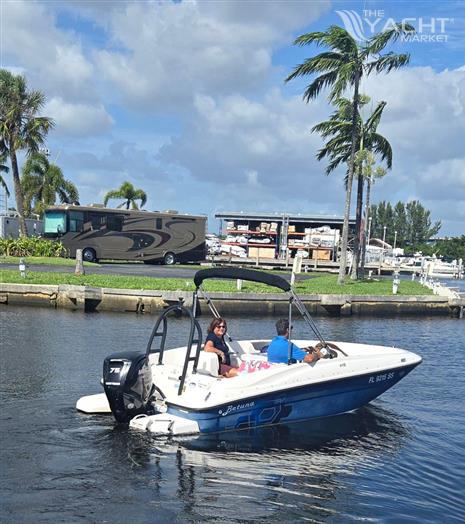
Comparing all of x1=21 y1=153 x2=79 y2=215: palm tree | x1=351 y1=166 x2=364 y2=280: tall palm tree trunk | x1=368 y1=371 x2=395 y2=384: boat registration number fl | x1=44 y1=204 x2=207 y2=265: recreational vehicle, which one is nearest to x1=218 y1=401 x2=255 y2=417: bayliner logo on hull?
x1=368 y1=371 x2=395 y2=384: boat registration number fl

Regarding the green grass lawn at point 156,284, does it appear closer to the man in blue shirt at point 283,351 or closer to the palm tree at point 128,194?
the man in blue shirt at point 283,351

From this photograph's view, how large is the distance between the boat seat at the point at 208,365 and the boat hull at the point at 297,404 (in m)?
1.08

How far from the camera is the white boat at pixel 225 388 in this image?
31.0ft

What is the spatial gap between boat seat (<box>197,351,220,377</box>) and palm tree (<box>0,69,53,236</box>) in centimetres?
3530

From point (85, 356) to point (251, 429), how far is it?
6716mm

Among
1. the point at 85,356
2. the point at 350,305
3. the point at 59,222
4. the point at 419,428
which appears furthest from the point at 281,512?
the point at 59,222

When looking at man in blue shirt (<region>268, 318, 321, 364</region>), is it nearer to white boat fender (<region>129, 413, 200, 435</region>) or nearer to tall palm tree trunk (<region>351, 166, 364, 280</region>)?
white boat fender (<region>129, 413, 200, 435</region>)

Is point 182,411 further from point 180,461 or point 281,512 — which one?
Result: point 281,512

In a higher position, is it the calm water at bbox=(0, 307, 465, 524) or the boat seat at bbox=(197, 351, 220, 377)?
the boat seat at bbox=(197, 351, 220, 377)

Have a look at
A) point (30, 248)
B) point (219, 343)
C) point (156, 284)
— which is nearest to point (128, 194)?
point (30, 248)

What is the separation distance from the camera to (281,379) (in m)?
10.0

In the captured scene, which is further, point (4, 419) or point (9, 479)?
point (4, 419)

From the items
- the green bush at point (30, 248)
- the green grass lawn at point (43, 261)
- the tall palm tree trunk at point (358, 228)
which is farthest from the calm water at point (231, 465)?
the green bush at point (30, 248)

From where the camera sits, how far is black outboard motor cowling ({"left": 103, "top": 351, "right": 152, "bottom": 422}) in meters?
9.55
